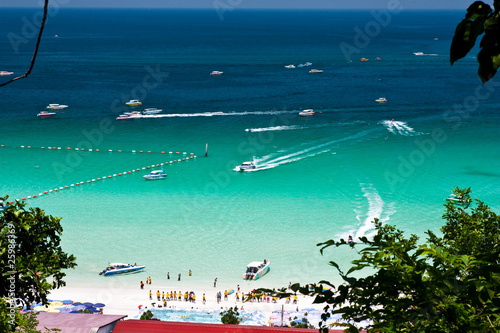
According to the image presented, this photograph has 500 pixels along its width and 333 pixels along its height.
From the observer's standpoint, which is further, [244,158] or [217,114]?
[217,114]

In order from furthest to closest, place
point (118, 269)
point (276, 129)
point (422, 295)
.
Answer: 1. point (276, 129)
2. point (118, 269)
3. point (422, 295)

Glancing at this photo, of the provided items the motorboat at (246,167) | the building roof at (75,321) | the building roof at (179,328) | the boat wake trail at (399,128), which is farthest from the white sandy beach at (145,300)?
the boat wake trail at (399,128)

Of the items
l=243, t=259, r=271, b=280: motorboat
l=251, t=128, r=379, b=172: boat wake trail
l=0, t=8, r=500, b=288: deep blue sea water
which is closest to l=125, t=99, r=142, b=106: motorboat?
l=0, t=8, r=500, b=288: deep blue sea water

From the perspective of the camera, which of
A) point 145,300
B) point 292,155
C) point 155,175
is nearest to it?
point 145,300

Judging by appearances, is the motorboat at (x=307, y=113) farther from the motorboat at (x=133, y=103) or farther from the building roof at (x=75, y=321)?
the building roof at (x=75, y=321)

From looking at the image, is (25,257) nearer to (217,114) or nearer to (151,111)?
(217,114)

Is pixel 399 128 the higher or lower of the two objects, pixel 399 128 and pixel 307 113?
the lower

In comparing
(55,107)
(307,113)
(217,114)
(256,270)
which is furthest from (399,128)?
(55,107)

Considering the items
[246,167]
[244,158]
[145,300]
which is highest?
[244,158]
